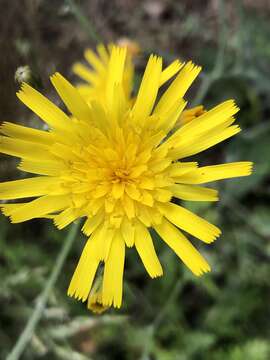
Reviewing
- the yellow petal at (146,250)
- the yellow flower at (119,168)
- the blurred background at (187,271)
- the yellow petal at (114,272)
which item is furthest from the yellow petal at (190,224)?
the blurred background at (187,271)

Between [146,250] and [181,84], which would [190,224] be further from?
[181,84]

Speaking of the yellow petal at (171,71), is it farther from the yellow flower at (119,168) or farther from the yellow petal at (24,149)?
the yellow petal at (24,149)

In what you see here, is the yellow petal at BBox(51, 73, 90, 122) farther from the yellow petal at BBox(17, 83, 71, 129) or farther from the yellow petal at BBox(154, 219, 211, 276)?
the yellow petal at BBox(154, 219, 211, 276)

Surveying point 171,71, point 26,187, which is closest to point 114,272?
point 26,187

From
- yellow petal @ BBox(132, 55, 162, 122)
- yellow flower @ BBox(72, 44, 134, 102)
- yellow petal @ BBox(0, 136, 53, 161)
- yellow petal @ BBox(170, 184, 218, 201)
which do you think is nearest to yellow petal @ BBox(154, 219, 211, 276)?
yellow petal @ BBox(170, 184, 218, 201)

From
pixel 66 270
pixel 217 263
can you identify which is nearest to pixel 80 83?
pixel 66 270
